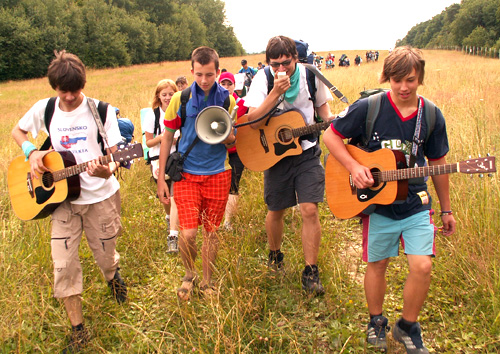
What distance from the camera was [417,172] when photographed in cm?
234

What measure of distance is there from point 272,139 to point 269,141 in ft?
0.11

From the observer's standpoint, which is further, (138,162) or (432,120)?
(138,162)

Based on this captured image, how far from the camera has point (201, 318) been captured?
120 inches

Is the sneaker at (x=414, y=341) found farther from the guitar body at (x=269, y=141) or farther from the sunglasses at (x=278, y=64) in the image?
the sunglasses at (x=278, y=64)

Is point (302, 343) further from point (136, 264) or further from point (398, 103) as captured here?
point (136, 264)

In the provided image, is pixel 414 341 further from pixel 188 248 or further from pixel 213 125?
pixel 213 125

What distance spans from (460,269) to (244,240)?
1.90 meters

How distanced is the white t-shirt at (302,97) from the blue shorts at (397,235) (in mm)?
1066

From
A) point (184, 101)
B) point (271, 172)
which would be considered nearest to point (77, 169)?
point (184, 101)

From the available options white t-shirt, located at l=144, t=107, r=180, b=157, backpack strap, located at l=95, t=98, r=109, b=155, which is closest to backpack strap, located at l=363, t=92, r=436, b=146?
backpack strap, located at l=95, t=98, r=109, b=155

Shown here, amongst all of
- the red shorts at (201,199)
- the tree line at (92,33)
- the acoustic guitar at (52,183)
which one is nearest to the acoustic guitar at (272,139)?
the red shorts at (201,199)

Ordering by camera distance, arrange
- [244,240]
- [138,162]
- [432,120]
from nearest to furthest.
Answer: [432,120] → [244,240] → [138,162]

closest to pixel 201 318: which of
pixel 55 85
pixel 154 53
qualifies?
pixel 55 85

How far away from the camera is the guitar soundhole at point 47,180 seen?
3043 mm
